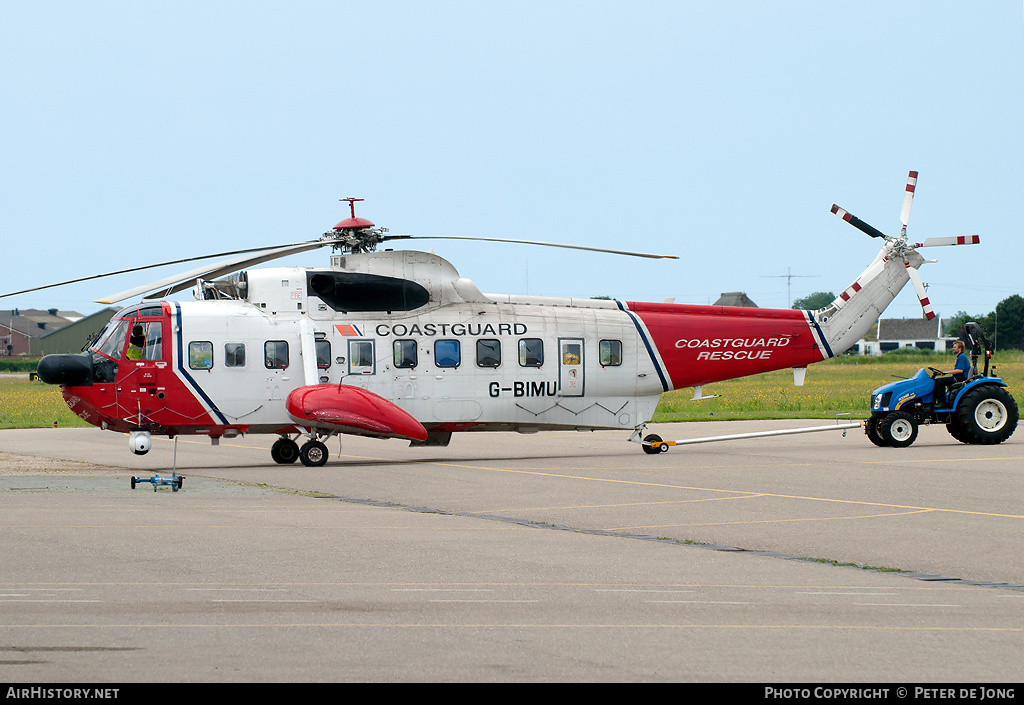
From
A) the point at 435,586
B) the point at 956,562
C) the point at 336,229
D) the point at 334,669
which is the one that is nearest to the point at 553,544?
the point at 435,586

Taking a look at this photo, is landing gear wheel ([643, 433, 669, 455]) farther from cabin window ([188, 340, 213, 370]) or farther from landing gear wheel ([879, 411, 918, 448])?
cabin window ([188, 340, 213, 370])

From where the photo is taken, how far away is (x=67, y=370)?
22.0 m

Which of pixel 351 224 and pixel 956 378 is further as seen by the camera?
pixel 956 378

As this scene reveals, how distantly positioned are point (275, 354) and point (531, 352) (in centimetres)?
534

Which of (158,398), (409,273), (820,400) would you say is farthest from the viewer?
(820,400)

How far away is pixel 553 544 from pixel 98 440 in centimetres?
2308

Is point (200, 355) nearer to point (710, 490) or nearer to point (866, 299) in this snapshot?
point (710, 490)

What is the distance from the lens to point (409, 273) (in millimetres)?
23875

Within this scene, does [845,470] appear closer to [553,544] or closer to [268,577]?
[553,544]

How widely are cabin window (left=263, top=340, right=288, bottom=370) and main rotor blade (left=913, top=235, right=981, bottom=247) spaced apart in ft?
47.6

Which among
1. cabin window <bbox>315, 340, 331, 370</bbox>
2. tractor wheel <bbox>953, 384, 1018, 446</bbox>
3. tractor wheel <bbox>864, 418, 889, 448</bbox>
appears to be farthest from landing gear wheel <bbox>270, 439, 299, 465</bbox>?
tractor wheel <bbox>953, 384, 1018, 446</bbox>

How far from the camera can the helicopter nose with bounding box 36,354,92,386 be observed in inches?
862

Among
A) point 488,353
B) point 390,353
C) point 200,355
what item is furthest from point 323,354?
point 488,353

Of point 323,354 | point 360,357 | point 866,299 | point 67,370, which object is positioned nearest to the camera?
point 67,370
